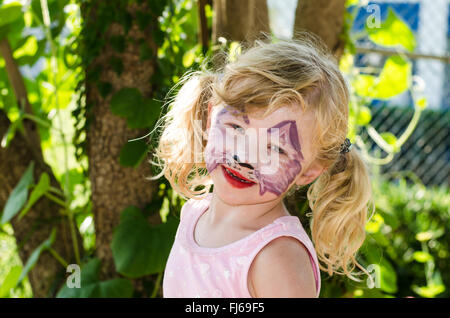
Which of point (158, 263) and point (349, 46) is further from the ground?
point (349, 46)

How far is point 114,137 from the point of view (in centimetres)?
151

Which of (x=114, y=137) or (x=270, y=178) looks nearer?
(x=270, y=178)

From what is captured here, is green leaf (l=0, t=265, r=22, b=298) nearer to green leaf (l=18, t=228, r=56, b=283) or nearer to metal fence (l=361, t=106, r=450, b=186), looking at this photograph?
green leaf (l=18, t=228, r=56, b=283)

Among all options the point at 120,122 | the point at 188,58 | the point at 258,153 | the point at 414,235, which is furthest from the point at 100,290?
the point at 414,235

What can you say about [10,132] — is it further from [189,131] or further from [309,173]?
[309,173]

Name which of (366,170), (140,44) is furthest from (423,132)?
(366,170)

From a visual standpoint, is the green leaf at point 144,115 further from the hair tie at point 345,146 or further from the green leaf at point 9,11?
the hair tie at point 345,146

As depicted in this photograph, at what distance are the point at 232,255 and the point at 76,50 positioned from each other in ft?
3.06

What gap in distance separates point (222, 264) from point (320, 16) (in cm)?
84

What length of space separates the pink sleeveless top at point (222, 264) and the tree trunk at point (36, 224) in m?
0.85

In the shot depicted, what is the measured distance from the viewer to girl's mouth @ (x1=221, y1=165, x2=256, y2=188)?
0.82 m

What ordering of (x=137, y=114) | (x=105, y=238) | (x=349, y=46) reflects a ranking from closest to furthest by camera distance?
1. (x=137, y=114)
2. (x=105, y=238)
3. (x=349, y=46)

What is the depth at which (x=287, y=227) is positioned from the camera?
0.86 metres

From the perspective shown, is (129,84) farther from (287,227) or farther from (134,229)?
(287,227)
